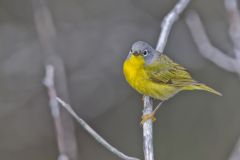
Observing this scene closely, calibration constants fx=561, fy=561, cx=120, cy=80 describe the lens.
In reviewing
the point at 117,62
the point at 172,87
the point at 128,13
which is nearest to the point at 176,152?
the point at 117,62

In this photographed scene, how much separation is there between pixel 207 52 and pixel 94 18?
3794mm

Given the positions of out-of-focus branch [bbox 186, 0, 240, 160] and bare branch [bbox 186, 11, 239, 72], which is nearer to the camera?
out-of-focus branch [bbox 186, 0, 240, 160]

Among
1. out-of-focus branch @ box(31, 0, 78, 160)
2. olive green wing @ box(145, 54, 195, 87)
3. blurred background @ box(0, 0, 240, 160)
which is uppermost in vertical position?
out-of-focus branch @ box(31, 0, 78, 160)

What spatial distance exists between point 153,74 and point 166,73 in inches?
6.0

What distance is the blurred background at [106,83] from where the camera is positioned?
741 cm

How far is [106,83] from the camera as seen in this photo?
25.0 ft

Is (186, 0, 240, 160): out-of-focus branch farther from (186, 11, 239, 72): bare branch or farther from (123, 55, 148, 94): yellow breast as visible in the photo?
(123, 55, 148, 94): yellow breast

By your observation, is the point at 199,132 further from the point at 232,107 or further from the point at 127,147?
the point at 127,147

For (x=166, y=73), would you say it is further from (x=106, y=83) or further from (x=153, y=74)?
(x=106, y=83)

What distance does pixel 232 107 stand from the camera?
7.90 m

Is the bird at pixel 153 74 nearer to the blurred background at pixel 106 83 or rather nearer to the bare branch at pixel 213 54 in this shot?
the bare branch at pixel 213 54

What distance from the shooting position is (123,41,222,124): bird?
514cm

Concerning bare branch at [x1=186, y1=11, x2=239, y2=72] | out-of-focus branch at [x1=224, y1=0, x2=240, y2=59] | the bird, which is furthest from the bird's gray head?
out-of-focus branch at [x1=224, y1=0, x2=240, y2=59]

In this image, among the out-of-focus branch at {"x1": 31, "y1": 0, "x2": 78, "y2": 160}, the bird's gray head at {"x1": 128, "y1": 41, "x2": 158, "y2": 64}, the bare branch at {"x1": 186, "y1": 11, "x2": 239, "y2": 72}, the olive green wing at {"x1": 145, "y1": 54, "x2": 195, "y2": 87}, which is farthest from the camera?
the olive green wing at {"x1": 145, "y1": 54, "x2": 195, "y2": 87}
